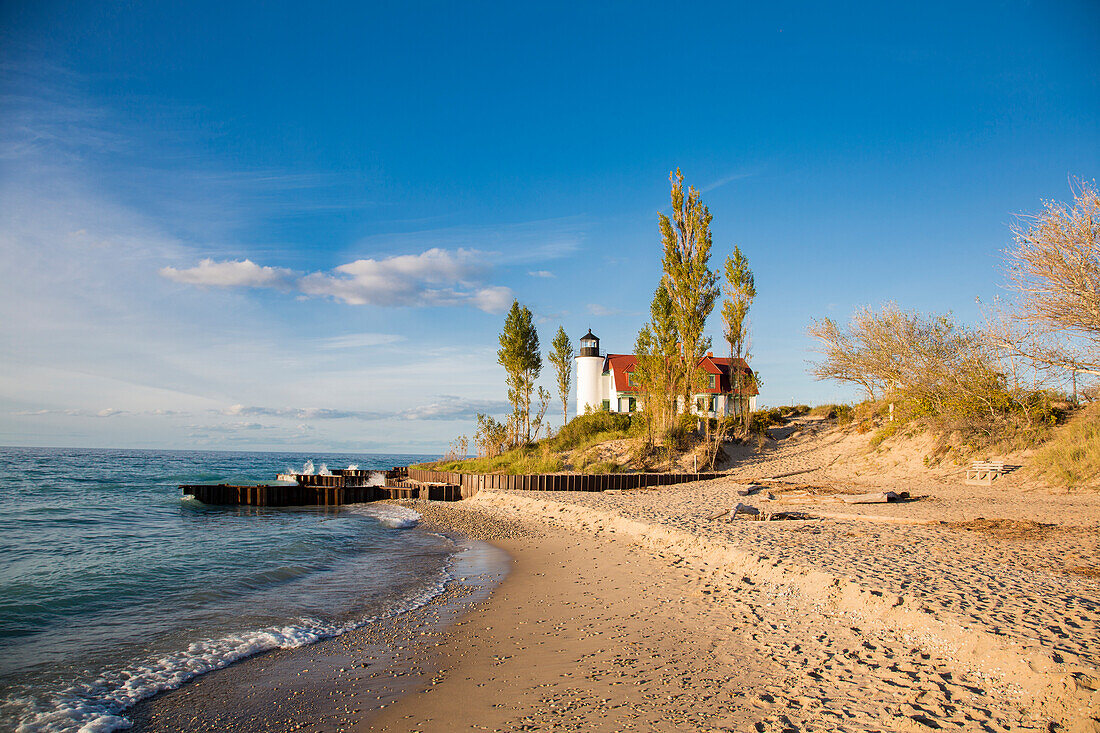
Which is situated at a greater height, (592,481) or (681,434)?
(681,434)

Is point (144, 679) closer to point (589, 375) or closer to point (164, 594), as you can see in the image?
point (164, 594)

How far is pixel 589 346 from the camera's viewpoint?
4341 cm

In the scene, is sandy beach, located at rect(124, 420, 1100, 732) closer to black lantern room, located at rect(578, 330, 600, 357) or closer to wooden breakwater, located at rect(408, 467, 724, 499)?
wooden breakwater, located at rect(408, 467, 724, 499)

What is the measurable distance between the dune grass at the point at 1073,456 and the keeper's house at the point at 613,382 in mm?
20526

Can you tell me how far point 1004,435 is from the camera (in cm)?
1852

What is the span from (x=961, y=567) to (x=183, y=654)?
10.7m

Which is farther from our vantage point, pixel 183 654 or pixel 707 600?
pixel 707 600

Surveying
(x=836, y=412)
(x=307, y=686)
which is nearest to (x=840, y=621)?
(x=307, y=686)

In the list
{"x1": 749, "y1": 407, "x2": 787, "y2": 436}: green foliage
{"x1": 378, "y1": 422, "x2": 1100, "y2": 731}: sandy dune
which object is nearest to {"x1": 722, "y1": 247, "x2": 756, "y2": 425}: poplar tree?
{"x1": 749, "y1": 407, "x2": 787, "y2": 436}: green foliage

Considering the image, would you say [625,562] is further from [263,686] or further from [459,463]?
[459,463]

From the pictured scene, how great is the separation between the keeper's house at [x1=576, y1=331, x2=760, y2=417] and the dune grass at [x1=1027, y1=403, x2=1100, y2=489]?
20526 millimetres

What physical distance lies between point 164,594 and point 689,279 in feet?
78.2

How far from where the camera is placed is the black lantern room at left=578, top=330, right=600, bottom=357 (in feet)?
142

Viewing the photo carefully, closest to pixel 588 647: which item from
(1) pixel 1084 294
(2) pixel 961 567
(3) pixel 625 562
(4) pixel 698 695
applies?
(4) pixel 698 695
